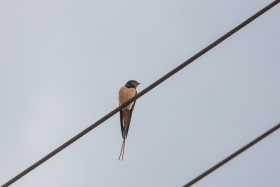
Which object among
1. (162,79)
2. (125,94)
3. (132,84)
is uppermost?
(132,84)

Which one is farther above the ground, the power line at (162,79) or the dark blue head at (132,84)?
the dark blue head at (132,84)

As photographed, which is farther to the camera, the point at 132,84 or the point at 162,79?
the point at 132,84

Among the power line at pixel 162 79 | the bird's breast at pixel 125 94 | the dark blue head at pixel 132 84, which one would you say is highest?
the dark blue head at pixel 132 84

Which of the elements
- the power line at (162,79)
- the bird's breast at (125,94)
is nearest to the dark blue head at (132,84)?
the bird's breast at (125,94)

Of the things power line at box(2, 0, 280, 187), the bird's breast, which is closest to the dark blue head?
the bird's breast

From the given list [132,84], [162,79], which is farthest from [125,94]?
[162,79]

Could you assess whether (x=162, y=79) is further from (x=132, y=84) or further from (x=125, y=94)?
(x=132, y=84)

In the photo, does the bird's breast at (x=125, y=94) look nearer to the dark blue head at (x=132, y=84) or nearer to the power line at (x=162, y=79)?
the dark blue head at (x=132, y=84)

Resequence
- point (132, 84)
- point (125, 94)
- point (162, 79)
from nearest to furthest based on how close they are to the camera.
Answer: point (162, 79) → point (125, 94) → point (132, 84)

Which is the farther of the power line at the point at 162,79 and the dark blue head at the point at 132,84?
the dark blue head at the point at 132,84

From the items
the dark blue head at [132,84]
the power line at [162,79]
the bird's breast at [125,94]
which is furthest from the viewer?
the dark blue head at [132,84]

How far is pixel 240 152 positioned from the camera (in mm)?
3039

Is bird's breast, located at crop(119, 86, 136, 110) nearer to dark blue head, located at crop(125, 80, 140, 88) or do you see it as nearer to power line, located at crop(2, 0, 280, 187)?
dark blue head, located at crop(125, 80, 140, 88)

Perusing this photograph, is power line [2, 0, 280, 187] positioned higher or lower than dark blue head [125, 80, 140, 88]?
lower
